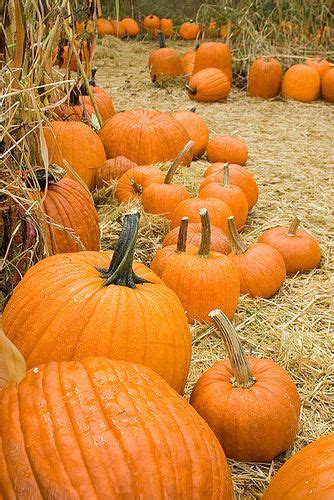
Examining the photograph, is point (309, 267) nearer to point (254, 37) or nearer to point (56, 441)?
point (56, 441)

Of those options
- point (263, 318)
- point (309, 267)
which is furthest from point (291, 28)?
point (263, 318)

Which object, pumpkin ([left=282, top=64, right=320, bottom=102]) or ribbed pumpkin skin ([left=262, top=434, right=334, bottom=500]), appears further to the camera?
pumpkin ([left=282, top=64, right=320, bottom=102])

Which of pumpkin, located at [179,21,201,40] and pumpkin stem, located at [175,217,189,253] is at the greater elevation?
pumpkin stem, located at [175,217,189,253]

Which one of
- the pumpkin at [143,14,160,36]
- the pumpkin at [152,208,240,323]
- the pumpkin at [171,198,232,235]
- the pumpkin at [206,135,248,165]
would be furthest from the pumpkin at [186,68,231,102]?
the pumpkin at [143,14,160,36]

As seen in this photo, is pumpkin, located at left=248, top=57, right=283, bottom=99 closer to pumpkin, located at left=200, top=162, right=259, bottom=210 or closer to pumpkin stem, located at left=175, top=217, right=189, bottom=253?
pumpkin, located at left=200, top=162, right=259, bottom=210

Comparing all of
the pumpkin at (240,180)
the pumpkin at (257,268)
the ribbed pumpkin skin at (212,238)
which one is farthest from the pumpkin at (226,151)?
the pumpkin at (257,268)

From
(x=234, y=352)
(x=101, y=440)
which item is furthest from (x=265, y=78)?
(x=101, y=440)

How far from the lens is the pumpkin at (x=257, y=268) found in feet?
11.2

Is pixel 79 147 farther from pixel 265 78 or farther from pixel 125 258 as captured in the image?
pixel 265 78

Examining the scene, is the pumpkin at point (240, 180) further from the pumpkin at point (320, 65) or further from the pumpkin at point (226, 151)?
the pumpkin at point (320, 65)

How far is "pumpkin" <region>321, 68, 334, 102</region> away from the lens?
9148 mm

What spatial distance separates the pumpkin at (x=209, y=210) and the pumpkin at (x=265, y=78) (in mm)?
5918

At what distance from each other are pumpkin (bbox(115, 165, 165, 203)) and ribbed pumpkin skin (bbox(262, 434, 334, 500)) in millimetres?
2874

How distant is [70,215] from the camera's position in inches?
118
